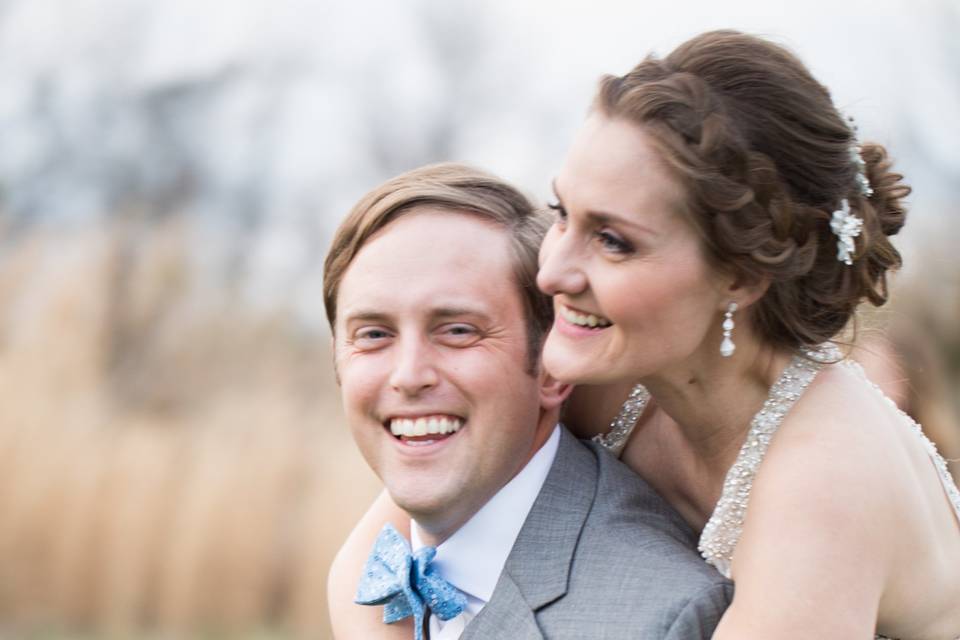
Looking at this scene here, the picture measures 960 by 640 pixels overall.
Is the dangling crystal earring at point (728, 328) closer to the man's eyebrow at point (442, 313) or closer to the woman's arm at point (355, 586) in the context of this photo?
the man's eyebrow at point (442, 313)

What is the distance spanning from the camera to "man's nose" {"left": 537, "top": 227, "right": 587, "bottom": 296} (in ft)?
7.22

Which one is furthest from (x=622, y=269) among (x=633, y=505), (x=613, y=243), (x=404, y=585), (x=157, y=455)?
(x=157, y=455)

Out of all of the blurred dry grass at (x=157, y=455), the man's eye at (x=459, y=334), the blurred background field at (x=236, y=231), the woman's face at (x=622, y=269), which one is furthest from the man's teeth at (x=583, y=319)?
the blurred dry grass at (x=157, y=455)

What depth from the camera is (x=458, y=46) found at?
23.6ft

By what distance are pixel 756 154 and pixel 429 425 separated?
2.42 ft

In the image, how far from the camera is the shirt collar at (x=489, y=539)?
2.45m

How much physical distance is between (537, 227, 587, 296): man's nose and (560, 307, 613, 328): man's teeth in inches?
1.7

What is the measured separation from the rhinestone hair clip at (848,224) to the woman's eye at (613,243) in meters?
0.37

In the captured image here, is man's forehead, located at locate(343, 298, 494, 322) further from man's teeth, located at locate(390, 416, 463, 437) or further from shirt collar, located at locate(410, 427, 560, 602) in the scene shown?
shirt collar, located at locate(410, 427, 560, 602)

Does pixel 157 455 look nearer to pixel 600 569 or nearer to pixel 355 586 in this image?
pixel 355 586

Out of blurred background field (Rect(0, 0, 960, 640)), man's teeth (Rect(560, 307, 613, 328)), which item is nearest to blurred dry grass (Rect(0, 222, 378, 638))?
blurred background field (Rect(0, 0, 960, 640))

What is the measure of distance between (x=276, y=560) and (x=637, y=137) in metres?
4.41

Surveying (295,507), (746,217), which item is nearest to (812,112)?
(746,217)

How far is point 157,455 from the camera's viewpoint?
6.59 meters
